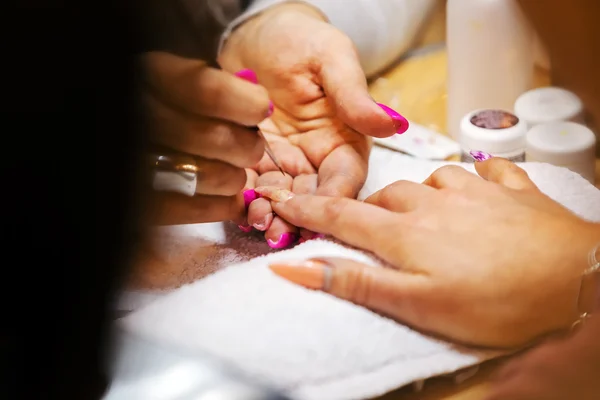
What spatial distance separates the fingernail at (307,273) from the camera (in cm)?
32

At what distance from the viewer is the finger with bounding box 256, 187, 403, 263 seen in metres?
0.33

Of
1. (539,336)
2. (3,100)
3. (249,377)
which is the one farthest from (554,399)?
(3,100)

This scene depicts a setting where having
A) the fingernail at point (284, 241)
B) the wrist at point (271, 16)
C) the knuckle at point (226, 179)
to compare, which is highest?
the wrist at point (271, 16)

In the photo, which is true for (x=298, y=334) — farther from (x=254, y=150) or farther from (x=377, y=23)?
(x=377, y=23)

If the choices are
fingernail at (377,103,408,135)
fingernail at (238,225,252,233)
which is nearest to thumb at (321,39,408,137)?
fingernail at (377,103,408,135)

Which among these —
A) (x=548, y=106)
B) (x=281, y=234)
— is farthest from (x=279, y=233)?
(x=548, y=106)

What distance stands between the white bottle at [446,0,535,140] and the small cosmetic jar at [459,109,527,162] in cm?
2

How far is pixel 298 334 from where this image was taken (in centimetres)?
31

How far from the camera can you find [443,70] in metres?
0.49

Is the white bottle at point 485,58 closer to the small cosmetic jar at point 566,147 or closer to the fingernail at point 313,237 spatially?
the small cosmetic jar at point 566,147

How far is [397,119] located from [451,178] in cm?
8

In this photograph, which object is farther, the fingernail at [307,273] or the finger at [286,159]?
the finger at [286,159]

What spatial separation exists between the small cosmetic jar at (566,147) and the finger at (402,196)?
12 centimetres

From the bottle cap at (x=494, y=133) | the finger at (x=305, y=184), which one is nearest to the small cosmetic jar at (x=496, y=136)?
the bottle cap at (x=494, y=133)
